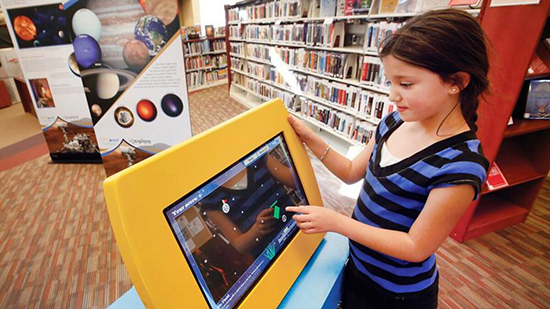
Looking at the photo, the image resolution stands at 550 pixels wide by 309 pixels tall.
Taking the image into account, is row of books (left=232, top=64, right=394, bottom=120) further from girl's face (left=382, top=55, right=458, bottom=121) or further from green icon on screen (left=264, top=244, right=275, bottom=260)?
green icon on screen (left=264, top=244, right=275, bottom=260)

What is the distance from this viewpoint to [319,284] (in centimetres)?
80

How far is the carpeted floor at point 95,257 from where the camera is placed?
5.94 ft

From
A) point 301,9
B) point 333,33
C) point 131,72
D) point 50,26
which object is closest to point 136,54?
point 131,72

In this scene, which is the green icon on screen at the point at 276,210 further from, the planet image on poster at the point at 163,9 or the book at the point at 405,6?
the book at the point at 405,6

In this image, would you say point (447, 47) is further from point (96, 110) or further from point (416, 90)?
point (96, 110)

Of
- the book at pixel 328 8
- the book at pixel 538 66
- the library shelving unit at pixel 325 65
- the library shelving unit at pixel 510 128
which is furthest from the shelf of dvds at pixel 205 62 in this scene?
the book at pixel 538 66

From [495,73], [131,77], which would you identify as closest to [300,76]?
[131,77]

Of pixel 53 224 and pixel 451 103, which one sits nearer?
pixel 451 103

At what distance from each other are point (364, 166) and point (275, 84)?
4.49 m

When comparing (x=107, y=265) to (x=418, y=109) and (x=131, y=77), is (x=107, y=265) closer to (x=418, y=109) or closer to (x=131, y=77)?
(x=131, y=77)

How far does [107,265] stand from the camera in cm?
205

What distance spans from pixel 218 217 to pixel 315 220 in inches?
9.8

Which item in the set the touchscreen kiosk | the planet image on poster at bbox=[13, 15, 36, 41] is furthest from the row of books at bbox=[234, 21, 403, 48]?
the planet image on poster at bbox=[13, 15, 36, 41]

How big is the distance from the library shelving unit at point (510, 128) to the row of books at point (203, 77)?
6853 millimetres
